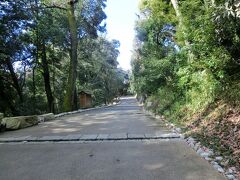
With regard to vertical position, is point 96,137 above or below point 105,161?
above

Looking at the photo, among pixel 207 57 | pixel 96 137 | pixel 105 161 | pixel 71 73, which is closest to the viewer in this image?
pixel 105 161

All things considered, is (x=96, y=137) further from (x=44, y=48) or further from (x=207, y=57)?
(x=44, y=48)

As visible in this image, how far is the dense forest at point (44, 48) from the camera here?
16.1 meters

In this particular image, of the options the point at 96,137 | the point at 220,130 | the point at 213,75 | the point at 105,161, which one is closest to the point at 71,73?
the point at 96,137

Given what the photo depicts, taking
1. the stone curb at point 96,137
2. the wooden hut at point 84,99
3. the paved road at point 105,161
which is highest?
the wooden hut at point 84,99

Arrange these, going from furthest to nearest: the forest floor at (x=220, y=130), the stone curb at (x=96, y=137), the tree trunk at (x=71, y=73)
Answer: the tree trunk at (x=71, y=73) < the stone curb at (x=96, y=137) < the forest floor at (x=220, y=130)

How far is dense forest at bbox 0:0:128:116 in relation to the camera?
16125mm

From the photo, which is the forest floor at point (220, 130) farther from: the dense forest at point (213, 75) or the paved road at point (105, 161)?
the paved road at point (105, 161)

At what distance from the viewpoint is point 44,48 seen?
23.1m

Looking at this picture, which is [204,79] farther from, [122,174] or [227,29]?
[122,174]

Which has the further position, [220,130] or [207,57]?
[207,57]

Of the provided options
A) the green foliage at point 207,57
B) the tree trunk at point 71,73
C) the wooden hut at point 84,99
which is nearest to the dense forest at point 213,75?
the green foliage at point 207,57

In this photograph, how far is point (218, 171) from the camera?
476 cm

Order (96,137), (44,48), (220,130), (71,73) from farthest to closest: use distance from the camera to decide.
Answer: (44,48)
(71,73)
(96,137)
(220,130)
